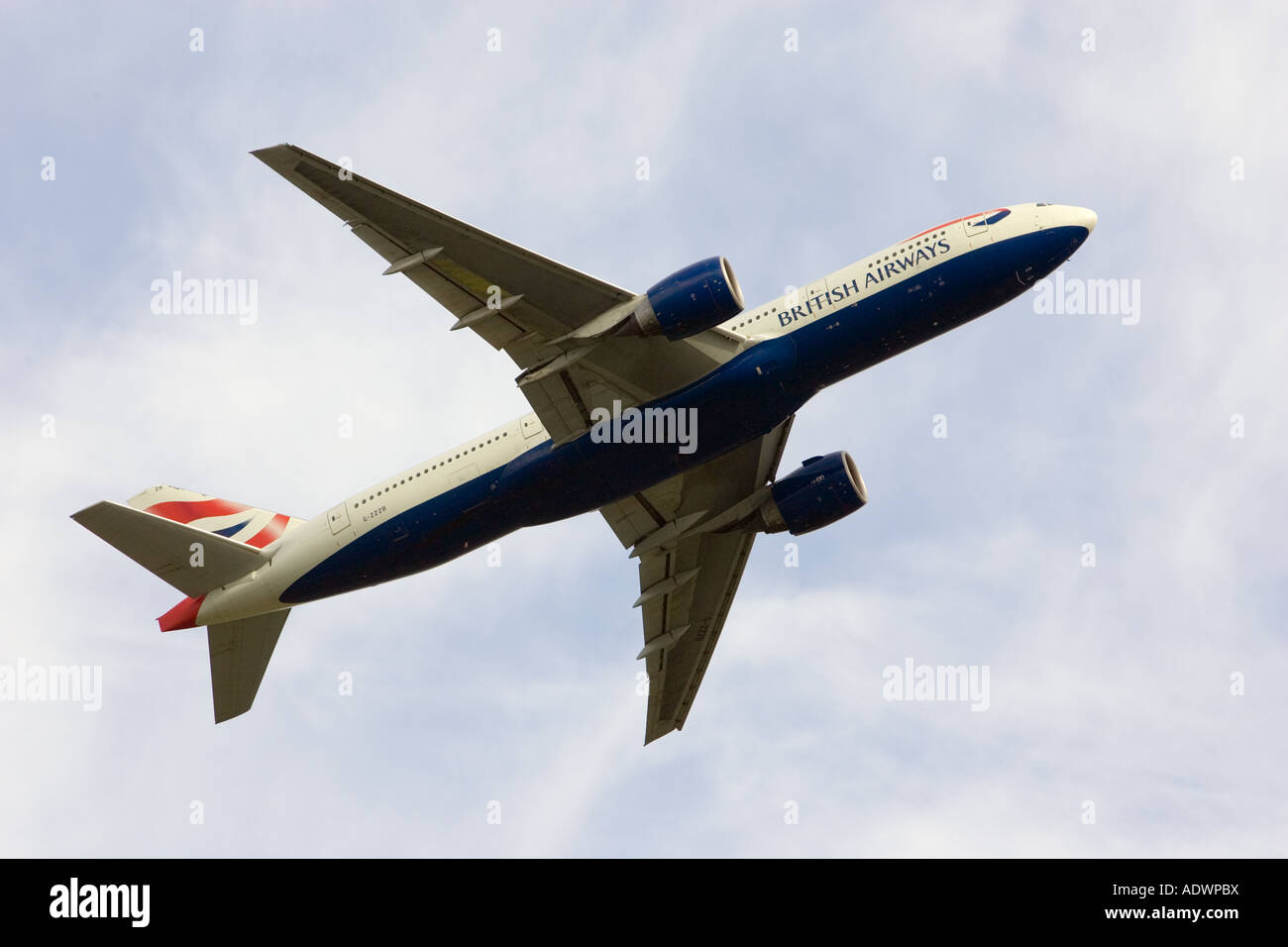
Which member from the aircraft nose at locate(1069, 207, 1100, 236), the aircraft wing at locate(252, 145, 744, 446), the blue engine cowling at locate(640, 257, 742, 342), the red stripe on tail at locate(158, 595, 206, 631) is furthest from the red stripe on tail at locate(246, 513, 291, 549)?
the aircraft nose at locate(1069, 207, 1100, 236)

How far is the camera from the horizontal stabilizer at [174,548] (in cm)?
4169

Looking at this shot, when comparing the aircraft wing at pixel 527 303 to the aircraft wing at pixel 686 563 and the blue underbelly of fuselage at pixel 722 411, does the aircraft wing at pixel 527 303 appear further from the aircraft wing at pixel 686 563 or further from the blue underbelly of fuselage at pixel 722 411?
the aircraft wing at pixel 686 563

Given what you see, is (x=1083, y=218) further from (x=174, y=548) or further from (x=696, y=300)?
(x=174, y=548)

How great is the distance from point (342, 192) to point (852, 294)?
49.4 ft

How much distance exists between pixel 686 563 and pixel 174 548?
A: 18.4 m

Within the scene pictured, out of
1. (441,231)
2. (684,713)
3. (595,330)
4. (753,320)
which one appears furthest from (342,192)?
(684,713)

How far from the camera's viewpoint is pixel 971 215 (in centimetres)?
4097

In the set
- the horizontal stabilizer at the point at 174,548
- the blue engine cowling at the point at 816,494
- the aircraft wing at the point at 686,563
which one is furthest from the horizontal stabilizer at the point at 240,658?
the blue engine cowling at the point at 816,494

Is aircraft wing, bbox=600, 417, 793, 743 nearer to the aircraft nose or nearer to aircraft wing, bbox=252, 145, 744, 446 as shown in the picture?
aircraft wing, bbox=252, 145, 744, 446

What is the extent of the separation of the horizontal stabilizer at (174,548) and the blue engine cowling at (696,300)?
16.2 metres

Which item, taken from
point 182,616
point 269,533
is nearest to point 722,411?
point 269,533

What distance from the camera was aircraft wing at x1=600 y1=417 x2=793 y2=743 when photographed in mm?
46875

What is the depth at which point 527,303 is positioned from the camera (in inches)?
1549

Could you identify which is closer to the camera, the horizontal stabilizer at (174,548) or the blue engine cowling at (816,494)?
the horizontal stabilizer at (174,548)
